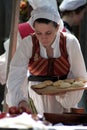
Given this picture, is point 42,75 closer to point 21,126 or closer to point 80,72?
point 80,72

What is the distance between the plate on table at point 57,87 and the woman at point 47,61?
8cm

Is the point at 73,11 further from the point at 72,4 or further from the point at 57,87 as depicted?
the point at 57,87

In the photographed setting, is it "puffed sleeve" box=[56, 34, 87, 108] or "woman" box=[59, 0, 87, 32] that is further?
"woman" box=[59, 0, 87, 32]

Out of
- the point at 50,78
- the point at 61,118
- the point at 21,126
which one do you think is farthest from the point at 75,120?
the point at 50,78

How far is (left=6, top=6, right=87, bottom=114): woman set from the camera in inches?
135

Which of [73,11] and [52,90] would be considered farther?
[73,11]

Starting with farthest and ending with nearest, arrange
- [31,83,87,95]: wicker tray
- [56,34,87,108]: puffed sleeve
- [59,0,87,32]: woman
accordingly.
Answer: [59,0,87,32]: woman → [56,34,87,108]: puffed sleeve → [31,83,87,95]: wicker tray

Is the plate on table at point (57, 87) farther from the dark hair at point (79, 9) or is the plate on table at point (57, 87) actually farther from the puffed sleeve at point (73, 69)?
the dark hair at point (79, 9)

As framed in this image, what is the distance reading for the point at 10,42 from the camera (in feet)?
12.6

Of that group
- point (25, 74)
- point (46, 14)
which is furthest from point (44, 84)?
point (46, 14)

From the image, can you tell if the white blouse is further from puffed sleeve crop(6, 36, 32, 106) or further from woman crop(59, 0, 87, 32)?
woman crop(59, 0, 87, 32)

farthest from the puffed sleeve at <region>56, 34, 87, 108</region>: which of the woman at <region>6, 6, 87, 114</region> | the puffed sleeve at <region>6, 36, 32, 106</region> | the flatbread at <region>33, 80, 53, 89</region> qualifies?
the puffed sleeve at <region>6, 36, 32, 106</region>

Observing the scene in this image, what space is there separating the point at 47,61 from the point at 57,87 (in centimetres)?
24

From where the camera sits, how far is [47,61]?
3547mm
